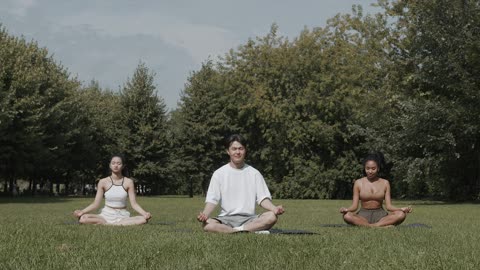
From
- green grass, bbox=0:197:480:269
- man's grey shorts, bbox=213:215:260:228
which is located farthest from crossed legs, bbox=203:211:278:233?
green grass, bbox=0:197:480:269

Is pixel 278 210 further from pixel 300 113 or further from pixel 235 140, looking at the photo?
pixel 300 113

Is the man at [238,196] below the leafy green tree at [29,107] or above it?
below

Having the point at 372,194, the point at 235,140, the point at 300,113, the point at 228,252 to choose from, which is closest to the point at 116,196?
the point at 235,140

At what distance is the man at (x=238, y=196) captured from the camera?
10094mm

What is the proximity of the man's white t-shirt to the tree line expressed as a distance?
21.2 m

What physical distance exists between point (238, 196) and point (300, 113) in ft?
133

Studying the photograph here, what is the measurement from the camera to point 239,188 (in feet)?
33.7

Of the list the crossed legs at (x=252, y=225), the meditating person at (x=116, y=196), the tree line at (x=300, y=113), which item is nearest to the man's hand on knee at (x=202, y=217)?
the crossed legs at (x=252, y=225)

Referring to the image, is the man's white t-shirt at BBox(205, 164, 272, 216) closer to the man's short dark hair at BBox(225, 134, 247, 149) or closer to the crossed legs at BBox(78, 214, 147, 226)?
the man's short dark hair at BBox(225, 134, 247, 149)

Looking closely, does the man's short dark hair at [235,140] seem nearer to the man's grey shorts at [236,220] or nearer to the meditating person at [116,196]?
the man's grey shorts at [236,220]

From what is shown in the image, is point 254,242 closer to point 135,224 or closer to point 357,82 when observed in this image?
point 135,224

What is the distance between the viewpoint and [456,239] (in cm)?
922

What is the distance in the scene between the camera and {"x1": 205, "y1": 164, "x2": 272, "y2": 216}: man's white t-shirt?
402 inches

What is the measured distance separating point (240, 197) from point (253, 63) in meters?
43.0
